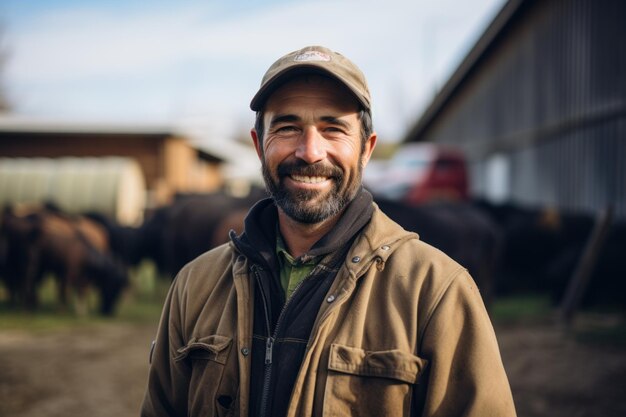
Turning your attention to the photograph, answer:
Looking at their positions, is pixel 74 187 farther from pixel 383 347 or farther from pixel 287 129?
pixel 383 347

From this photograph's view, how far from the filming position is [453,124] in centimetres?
2761

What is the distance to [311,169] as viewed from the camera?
2.17m

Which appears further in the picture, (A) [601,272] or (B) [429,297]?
(A) [601,272]

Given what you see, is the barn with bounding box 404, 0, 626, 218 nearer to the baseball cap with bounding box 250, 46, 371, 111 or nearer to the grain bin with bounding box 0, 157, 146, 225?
the baseball cap with bounding box 250, 46, 371, 111

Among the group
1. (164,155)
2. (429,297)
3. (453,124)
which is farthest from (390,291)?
(453,124)

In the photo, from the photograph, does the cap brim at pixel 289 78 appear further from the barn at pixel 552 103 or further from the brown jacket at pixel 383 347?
the barn at pixel 552 103

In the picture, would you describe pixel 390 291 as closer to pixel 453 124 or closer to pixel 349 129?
pixel 349 129

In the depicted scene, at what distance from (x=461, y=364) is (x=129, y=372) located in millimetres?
5528

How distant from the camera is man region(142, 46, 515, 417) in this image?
1871 mm

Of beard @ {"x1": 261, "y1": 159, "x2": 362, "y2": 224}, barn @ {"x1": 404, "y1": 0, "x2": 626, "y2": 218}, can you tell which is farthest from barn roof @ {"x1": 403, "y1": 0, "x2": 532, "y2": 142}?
beard @ {"x1": 261, "y1": 159, "x2": 362, "y2": 224}

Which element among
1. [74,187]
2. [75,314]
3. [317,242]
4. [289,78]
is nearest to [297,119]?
[289,78]

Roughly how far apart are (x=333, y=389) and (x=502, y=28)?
16.5 m

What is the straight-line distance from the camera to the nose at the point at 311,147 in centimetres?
214

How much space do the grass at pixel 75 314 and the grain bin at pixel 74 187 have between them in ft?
23.1
